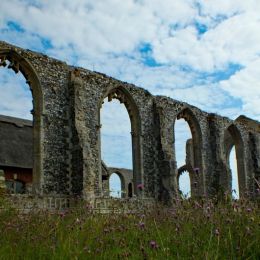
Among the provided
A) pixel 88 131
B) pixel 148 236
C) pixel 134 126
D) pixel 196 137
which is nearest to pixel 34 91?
pixel 88 131

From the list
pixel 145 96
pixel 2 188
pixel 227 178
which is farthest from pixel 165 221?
pixel 227 178

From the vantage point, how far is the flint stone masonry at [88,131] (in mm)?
14117

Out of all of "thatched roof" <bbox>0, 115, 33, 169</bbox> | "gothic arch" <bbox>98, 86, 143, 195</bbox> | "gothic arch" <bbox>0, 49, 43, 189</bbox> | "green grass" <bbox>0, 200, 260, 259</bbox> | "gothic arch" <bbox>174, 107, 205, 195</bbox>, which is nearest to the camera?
"green grass" <bbox>0, 200, 260, 259</bbox>

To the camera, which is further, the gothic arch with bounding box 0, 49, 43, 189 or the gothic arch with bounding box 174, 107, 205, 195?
the gothic arch with bounding box 174, 107, 205, 195

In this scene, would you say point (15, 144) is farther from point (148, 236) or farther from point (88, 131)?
point (148, 236)

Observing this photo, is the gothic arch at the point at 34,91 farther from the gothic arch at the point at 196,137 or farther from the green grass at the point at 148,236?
the gothic arch at the point at 196,137

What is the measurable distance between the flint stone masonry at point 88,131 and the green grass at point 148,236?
5.54m

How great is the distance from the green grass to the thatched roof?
19.7m

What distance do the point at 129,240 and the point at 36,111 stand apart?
399 inches

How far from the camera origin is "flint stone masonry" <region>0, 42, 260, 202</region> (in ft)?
46.3

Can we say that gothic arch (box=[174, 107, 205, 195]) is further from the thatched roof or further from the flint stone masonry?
the thatched roof

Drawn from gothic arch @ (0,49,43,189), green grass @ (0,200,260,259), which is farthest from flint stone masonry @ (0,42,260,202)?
green grass @ (0,200,260,259)

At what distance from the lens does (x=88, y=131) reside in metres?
15.6

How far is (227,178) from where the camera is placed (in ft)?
71.4
